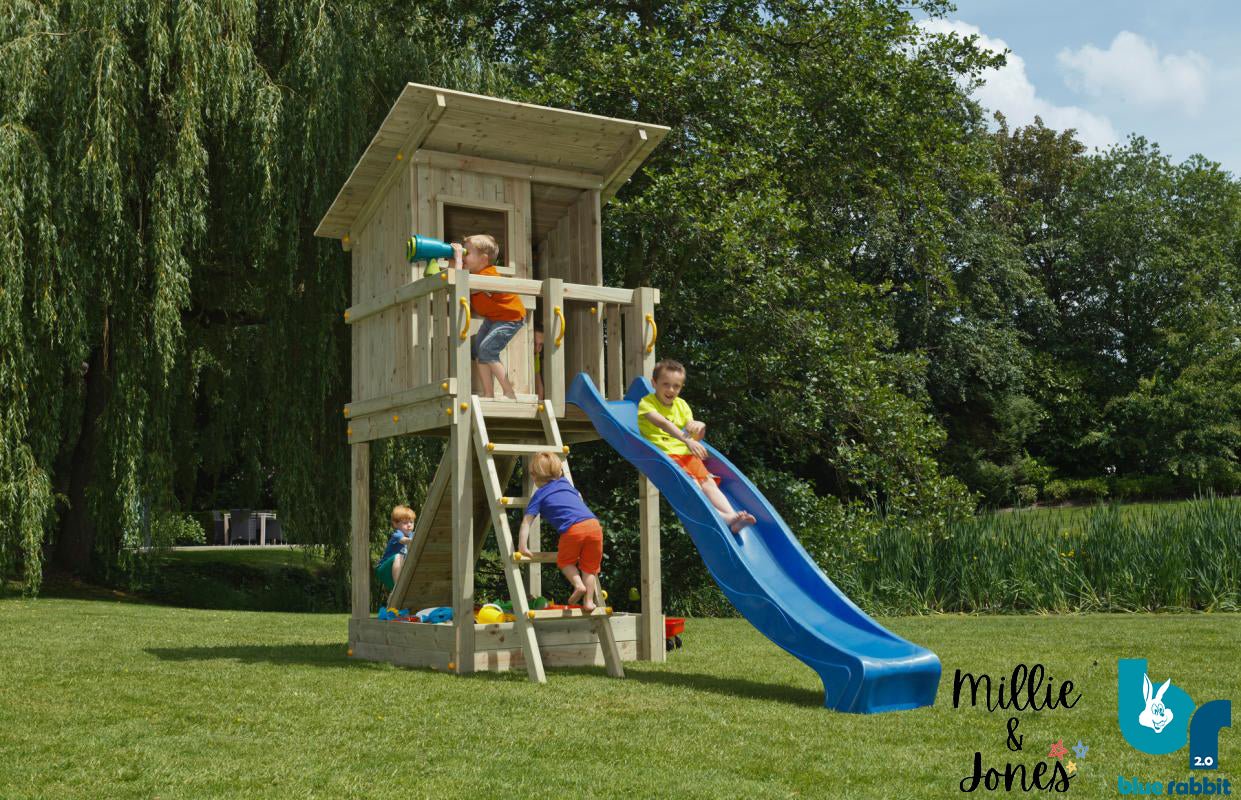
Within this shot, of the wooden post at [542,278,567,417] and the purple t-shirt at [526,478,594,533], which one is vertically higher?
the wooden post at [542,278,567,417]

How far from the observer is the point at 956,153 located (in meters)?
16.9

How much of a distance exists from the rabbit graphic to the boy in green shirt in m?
2.49

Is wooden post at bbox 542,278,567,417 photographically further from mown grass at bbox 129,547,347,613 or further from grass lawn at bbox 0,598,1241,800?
mown grass at bbox 129,547,347,613

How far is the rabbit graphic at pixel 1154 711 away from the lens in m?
5.39

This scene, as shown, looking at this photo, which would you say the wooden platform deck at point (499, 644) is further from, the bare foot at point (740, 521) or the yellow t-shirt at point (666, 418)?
the bare foot at point (740, 521)

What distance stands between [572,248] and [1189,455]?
26.9 meters

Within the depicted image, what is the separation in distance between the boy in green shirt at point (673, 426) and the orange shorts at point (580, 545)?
700 mm

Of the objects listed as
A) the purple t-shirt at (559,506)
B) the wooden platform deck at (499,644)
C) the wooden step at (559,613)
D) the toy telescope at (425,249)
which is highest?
the toy telescope at (425,249)

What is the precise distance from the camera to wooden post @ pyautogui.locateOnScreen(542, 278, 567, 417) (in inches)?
346

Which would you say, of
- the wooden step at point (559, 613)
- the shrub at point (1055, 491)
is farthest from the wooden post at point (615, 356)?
the shrub at point (1055, 491)

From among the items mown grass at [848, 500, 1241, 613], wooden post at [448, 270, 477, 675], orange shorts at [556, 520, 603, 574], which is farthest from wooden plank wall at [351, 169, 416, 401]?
mown grass at [848, 500, 1241, 613]

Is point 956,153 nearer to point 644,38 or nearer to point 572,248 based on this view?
point 644,38

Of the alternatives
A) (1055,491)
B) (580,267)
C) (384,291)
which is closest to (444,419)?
(384,291)

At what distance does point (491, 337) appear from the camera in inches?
338
